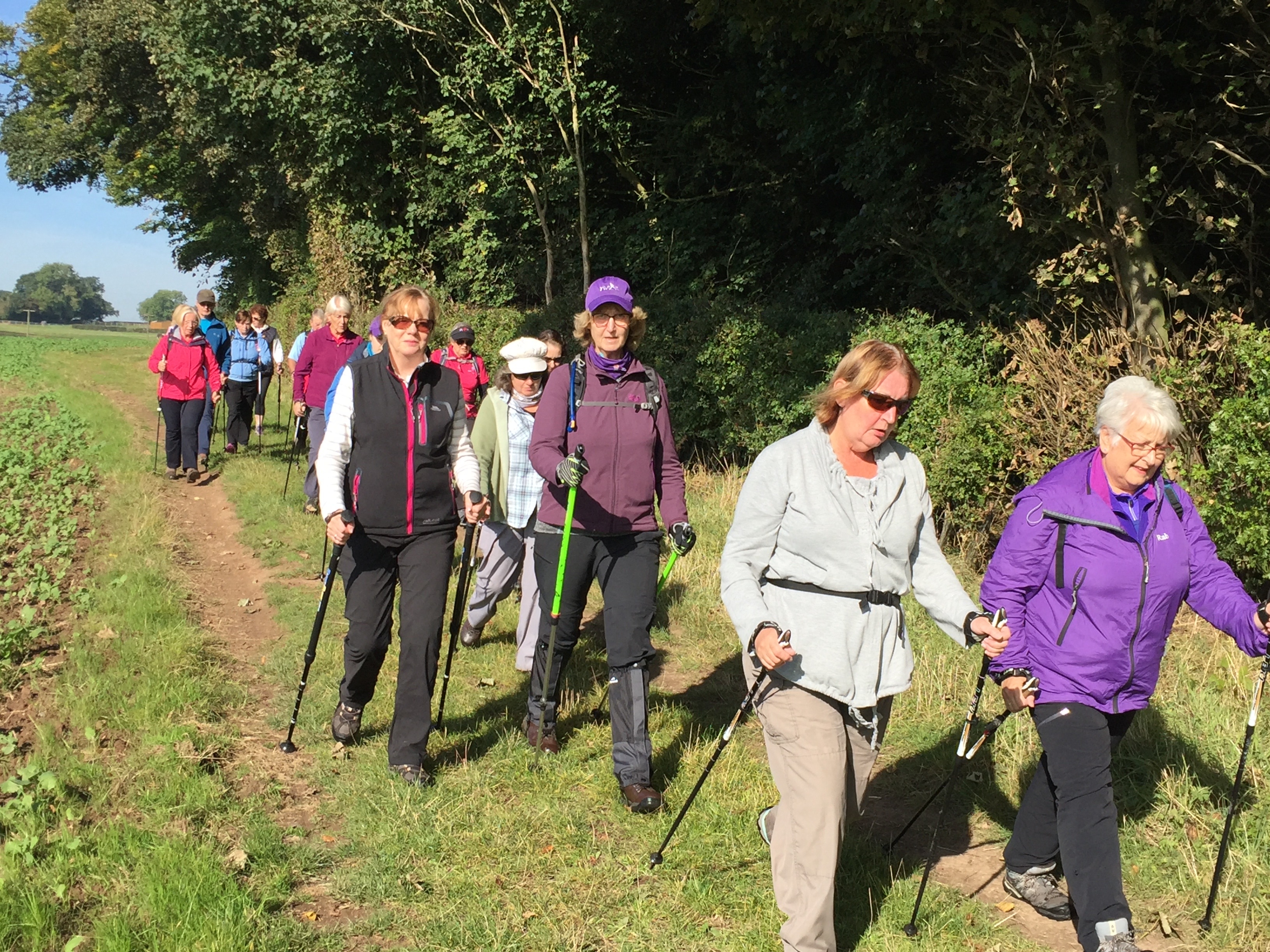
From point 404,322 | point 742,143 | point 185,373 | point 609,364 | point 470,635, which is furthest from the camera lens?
point 742,143

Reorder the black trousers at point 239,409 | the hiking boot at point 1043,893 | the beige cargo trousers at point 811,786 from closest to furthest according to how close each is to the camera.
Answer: the beige cargo trousers at point 811,786
the hiking boot at point 1043,893
the black trousers at point 239,409

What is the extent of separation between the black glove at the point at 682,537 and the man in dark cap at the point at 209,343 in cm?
1028

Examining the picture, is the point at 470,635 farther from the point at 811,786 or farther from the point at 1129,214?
the point at 1129,214

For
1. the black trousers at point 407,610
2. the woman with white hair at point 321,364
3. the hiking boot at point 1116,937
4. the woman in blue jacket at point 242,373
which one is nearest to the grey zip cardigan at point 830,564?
the hiking boot at point 1116,937

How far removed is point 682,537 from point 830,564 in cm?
139

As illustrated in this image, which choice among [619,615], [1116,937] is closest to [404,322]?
[619,615]

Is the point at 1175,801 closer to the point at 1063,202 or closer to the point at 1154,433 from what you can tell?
the point at 1154,433

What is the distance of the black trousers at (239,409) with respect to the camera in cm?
1568

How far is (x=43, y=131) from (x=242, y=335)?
45837 millimetres

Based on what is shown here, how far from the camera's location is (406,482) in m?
5.40

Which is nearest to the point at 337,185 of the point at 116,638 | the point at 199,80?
the point at 199,80

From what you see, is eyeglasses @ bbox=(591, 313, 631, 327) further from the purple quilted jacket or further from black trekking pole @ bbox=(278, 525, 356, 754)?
the purple quilted jacket

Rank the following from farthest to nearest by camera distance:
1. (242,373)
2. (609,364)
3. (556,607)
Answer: (242,373), (556,607), (609,364)

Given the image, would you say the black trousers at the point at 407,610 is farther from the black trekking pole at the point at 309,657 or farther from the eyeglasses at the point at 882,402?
the eyeglasses at the point at 882,402
